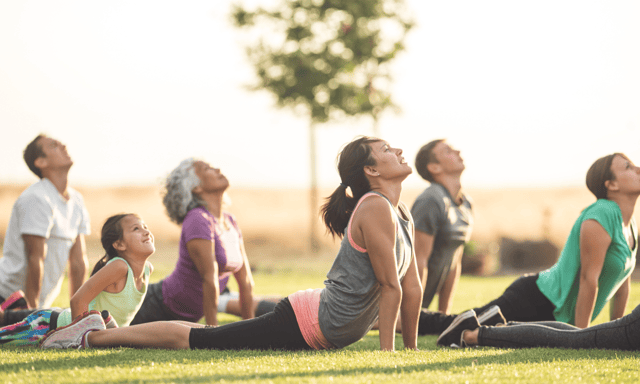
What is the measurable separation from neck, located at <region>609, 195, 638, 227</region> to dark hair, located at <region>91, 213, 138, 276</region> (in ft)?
13.2

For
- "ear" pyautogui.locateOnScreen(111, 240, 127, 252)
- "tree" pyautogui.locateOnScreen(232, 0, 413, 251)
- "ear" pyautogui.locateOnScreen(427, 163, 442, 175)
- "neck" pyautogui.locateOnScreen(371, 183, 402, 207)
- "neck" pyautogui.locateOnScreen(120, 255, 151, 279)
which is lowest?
"neck" pyautogui.locateOnScreen(120, 255, 151, 279)

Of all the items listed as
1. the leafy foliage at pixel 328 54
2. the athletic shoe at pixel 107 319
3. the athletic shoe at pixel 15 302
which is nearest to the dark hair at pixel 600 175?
the athletic shoe at pixel 107 319

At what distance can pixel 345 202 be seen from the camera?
14.1 feet

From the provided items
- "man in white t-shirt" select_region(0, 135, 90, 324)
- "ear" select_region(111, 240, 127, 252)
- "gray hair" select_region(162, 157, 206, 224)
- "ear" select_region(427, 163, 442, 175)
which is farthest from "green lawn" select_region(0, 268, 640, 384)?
"ear" select_region(427, 163, 442, 175)

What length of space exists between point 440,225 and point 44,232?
3893 mm

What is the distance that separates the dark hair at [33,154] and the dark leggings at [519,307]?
4077 mm

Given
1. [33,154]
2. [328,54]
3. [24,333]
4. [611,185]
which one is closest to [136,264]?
[24,333]

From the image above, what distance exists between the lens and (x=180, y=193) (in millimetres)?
5777

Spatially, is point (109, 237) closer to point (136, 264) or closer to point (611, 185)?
point (136, 264)

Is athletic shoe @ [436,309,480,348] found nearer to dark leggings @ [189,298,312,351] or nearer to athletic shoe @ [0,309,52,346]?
dark leggings @ [189,298,312,351]

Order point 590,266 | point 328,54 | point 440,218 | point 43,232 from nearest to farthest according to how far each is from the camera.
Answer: point 590,266, point 43,232, point 440,218, point 328,54

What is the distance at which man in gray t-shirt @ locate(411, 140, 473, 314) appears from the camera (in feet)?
21.5

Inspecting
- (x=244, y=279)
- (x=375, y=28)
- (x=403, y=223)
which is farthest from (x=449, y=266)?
(x=375, y=28)

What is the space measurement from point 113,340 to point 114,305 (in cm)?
68
